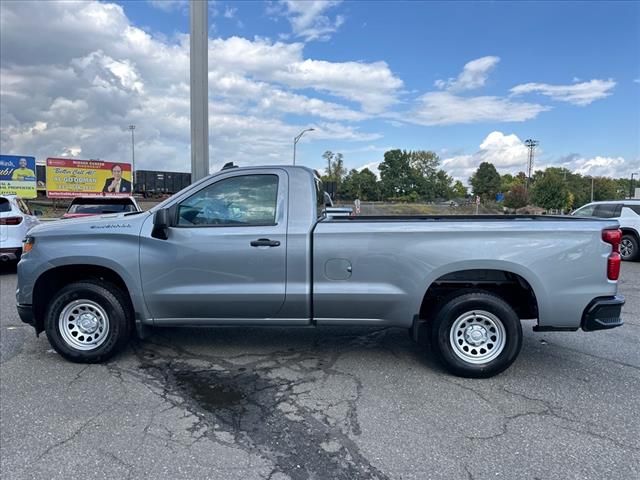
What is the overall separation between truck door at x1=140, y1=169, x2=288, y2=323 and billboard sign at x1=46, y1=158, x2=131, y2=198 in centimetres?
2601

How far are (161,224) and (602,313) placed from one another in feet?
12.9

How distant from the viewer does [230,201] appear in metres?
4.47

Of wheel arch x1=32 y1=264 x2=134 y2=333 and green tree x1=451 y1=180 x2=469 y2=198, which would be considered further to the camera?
green tree x1=451 y1=180 x2=469 y2=198

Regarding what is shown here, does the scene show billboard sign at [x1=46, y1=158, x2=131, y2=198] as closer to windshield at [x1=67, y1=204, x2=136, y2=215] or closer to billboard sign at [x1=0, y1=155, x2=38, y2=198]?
billboard sign at [x1=0, y1=155, x2=38, y2=198]

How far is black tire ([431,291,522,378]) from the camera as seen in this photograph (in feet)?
13.7

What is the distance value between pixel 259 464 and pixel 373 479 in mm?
702

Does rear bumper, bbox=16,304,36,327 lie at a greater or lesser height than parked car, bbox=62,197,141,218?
lesser

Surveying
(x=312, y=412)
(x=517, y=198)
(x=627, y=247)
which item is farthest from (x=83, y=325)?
(x=517, y=198)


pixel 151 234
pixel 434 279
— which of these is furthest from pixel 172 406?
pixel 434 279

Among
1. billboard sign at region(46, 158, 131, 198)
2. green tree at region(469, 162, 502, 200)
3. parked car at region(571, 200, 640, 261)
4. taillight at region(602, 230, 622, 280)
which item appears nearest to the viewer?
taillight at region(602, 230, 622, 280)

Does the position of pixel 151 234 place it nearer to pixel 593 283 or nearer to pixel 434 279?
pixel 434 279

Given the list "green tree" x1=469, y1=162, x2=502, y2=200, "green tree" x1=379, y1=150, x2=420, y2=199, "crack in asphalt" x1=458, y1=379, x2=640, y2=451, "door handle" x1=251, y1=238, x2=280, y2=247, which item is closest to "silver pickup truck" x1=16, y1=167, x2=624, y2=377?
"door handle" x1=251, y1=238, x2=280, y2=247

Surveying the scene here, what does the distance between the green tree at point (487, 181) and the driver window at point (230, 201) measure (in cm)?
11151

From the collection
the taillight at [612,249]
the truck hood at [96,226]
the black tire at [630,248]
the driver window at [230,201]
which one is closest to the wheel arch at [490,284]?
the taillight at [612,249]
